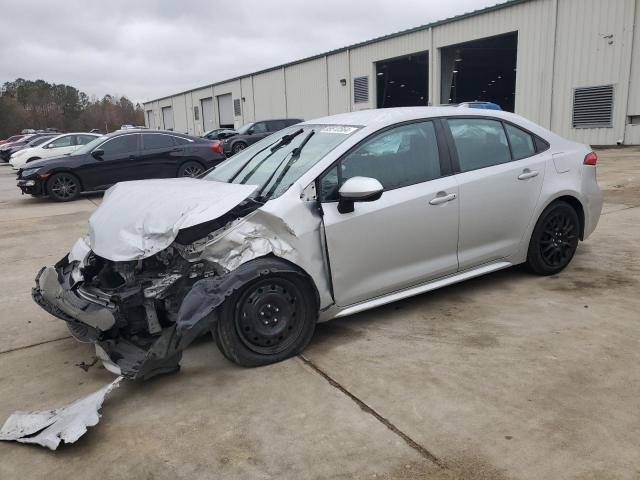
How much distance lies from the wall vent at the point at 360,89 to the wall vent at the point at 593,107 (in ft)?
38.0

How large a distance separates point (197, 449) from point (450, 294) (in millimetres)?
2627

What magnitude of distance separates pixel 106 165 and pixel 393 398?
34.2 feet

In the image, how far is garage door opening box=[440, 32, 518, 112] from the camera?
24.6m

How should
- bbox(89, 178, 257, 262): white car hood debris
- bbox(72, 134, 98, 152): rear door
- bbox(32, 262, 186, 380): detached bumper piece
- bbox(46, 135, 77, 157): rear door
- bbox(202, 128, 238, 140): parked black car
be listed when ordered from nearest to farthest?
bbox(32, 262, 186, 380): detached bumper piece < bbox(89, 178, 257, 262): white car hood debris < bbox(72, 134, 98, 152): rear door < bbox(46, 135, 77, 157): rear door < bbox(202, 128, 238, 140): parked black car

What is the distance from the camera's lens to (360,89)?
28734 millimetres

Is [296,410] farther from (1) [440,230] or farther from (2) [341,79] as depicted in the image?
(2) [341,79]

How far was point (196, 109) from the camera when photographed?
50000 mm

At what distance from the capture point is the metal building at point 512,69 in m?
17.9

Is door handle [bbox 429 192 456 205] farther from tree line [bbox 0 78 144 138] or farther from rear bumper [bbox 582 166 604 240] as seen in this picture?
tree line [bbox 0 78 144 138]

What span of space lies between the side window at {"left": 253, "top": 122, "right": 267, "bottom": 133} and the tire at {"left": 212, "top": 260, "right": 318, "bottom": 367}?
17879 millimetres

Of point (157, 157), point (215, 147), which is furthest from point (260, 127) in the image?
point (157, 157)

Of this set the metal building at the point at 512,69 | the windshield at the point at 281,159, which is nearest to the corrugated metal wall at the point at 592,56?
the metal building at the point at 512,69

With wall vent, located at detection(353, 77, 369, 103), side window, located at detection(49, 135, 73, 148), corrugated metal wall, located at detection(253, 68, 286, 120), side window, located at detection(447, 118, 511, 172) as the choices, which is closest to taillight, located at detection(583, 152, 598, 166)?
side window, located at detection(447, 118, 511, 172)

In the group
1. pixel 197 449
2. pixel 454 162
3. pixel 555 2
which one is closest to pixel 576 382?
pixel 454 162
